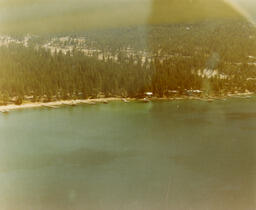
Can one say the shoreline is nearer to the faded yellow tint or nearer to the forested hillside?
the forested hillside

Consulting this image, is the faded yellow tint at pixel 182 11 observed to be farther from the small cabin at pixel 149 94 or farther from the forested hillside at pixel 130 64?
the small cabin at pixel 149 94

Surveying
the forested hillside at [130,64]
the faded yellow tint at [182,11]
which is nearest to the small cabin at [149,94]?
the forested hillside at [130,64]

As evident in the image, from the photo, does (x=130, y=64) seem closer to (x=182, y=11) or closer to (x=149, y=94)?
(x=149, y=94)

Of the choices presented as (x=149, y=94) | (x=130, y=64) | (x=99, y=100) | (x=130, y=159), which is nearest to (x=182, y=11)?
(x=130, y=64)

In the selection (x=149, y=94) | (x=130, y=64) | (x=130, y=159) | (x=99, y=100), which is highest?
(x=130, y=64)

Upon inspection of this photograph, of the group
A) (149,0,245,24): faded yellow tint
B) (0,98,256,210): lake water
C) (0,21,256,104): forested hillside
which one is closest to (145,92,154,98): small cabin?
(0,21,256,104): forested hillside

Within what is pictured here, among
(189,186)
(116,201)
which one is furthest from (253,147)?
(116,201)

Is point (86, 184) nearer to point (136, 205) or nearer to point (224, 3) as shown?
point (136, 205)

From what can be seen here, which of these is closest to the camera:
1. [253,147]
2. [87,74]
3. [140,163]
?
[140,163]

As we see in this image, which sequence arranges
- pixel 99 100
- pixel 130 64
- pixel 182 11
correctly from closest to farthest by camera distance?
1. pixel 182 11
2. pixel 99 100
3. pixel 130 64
